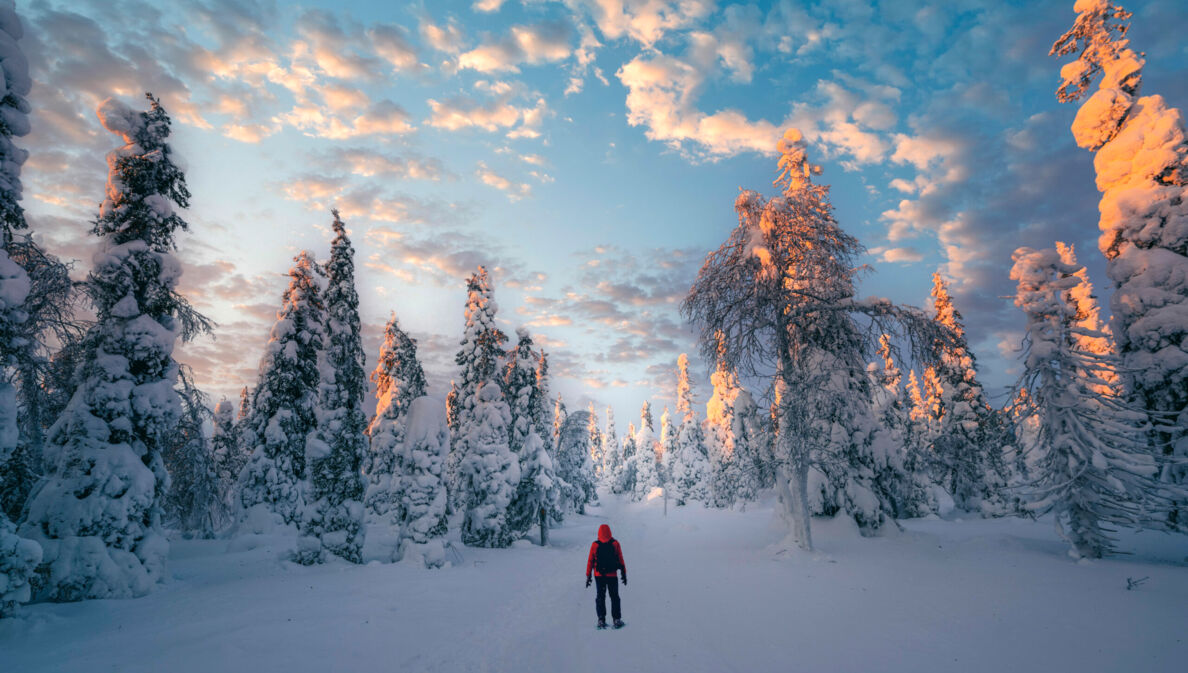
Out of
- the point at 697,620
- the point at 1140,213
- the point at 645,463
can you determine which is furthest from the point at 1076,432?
the point at 645,463

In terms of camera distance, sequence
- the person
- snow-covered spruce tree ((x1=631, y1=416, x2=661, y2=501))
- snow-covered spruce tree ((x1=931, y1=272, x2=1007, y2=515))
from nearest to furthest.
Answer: the person, snow-covered spruce tree ((x1=931, y1=272, x2=1007, y2=515)), snow-covered spruce tree ((x1=631, y1=416, x2=661, y2=501))

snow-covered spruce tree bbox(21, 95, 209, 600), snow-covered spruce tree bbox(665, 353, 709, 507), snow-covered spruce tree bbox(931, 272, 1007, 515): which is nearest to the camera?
snow-covered spruce tree bbox(21, 95, 209, 600)

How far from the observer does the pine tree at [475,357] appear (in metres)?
25.9

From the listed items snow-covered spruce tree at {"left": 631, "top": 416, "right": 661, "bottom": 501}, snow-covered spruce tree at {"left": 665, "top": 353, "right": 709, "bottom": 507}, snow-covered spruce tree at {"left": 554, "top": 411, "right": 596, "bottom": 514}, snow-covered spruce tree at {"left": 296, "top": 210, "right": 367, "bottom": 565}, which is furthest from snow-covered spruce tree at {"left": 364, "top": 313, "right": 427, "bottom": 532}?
snow-covered spruce tree at {"left": 631, "top": 416, "right": 661, "bottom": 501}

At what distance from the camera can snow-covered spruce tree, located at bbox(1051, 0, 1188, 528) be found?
12.0 meters

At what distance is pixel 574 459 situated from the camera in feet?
144

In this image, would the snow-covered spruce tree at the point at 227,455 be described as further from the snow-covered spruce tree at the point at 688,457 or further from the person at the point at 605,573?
the snow-covered spruce tree at the point at 688,457

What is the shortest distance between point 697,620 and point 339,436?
614 inches

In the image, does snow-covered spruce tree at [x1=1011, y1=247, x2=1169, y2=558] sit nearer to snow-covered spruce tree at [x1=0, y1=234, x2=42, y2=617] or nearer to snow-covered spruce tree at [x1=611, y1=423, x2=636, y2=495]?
snow-covered spruce tree at [x1=0, y1=234, x2=42, y2=617]

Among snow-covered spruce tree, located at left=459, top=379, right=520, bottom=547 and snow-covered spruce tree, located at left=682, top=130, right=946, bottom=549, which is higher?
snow-covered spruce tree, located at left=682, top=130, right=946, bottom=549

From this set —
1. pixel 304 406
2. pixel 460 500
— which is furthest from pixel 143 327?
pixel 460 500

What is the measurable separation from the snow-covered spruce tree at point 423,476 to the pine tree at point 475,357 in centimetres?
223

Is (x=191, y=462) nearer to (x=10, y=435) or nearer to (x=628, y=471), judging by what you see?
(x=10, y=435)

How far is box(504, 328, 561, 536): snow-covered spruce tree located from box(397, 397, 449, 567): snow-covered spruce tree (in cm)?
488
